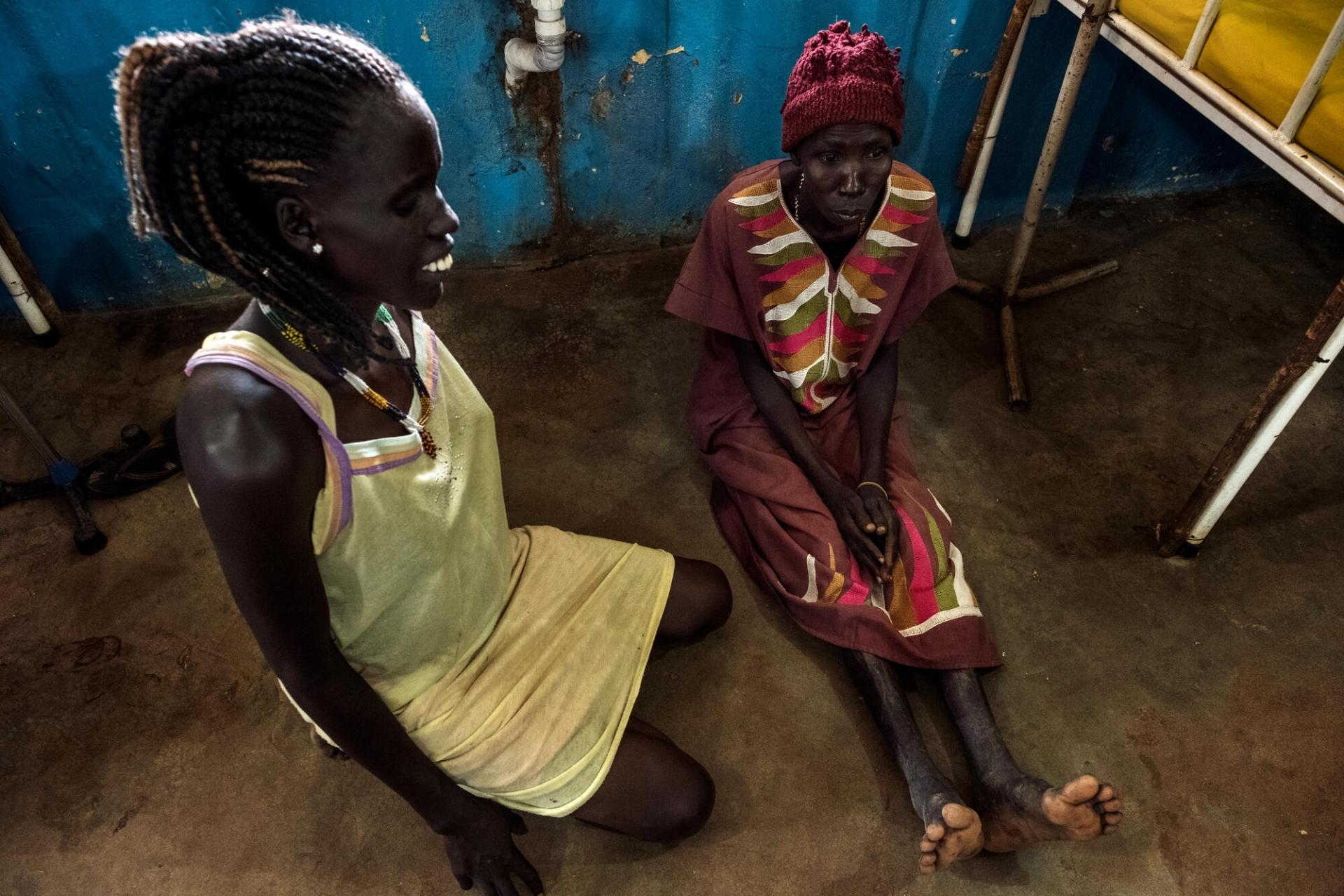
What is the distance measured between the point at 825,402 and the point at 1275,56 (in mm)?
1123

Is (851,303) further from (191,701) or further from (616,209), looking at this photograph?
(191,701)

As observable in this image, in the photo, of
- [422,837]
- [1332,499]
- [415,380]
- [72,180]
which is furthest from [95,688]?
[1332,499]

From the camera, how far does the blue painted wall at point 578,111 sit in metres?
2.42

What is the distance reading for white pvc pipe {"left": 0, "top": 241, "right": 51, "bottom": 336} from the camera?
100 inches

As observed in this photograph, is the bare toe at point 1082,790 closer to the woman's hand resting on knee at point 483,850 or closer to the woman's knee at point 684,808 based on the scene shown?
the woman's knee at point 684,808

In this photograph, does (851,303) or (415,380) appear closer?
(415,380)

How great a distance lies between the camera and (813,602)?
197cm

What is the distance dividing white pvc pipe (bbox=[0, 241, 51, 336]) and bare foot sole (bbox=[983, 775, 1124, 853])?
284cm

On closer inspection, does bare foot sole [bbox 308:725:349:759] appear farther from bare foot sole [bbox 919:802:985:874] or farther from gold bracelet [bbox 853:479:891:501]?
gold bracelet [bbox 853:479:891:501]

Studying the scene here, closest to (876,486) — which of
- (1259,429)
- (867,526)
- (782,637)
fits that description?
(867,526)

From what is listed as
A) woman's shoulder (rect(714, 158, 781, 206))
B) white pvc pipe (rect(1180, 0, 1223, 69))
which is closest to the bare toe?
woman's shoulder (rect(714, 158, 781, 206))

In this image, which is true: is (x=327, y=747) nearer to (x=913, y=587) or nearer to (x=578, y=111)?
(x=913, y=587)

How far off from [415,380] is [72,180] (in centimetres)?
185

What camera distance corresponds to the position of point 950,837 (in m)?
1.58
